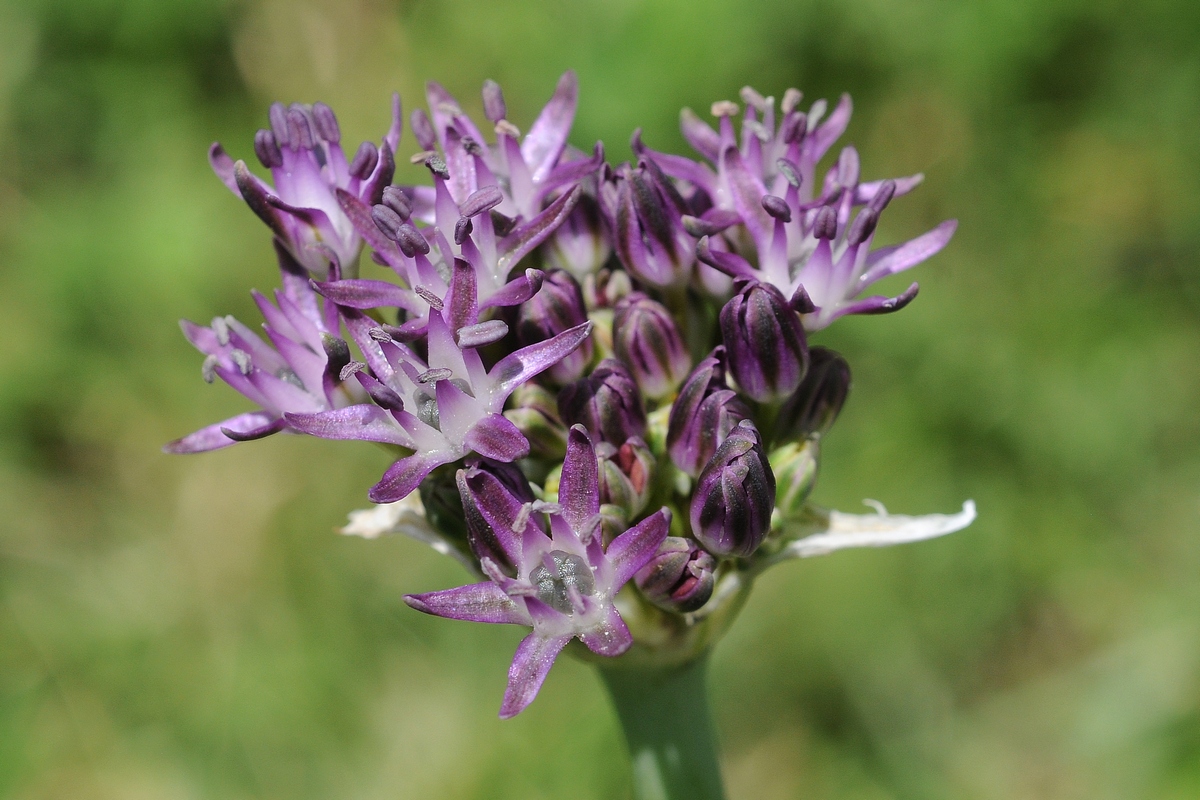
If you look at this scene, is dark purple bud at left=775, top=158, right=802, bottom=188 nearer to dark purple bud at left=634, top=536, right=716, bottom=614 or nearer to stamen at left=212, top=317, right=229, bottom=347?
dark purple bud at left=634, top=536, right=716, bottom=614

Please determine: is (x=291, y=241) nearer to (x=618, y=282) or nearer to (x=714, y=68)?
(x=618, y=282)

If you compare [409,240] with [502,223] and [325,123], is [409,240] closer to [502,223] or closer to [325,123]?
[502,223]

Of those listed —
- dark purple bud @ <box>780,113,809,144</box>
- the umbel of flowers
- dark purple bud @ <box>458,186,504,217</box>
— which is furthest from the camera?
dark purple bud @ <box>780,113,809,144</box>

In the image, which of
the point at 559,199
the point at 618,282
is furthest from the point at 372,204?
the point at 618,282

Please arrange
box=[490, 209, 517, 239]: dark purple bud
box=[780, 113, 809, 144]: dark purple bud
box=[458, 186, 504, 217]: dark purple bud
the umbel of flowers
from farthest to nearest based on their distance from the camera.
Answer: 1. box=[780, 113, 809, 144]: dark purple bud
2. box=[490, 209, 517, 239]: dark purple bud
3. box=[458, 186, 504, 217]: dark purple bud
4. the umbel of flowers

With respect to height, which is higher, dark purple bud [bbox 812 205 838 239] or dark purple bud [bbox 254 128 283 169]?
dark purple bud [bbox 254 128 283 169]

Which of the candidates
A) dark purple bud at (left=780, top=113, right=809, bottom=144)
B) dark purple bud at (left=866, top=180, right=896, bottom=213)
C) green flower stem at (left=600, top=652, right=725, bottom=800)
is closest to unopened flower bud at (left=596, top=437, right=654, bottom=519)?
green flower stem at (left=600, top=652, right=725, bottom=800)

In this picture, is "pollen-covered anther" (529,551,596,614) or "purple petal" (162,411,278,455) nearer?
"pollen-covered anther" (529,551,596,614)
